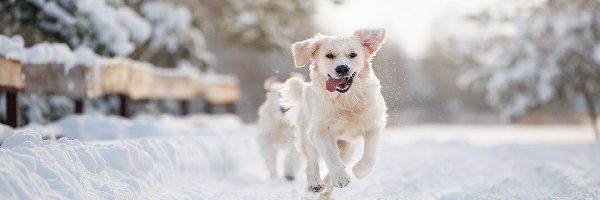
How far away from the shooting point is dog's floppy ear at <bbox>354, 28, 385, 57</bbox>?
658 cm

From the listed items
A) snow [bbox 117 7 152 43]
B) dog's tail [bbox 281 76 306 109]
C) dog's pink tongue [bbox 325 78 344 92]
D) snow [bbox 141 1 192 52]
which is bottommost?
dog's pink tongue [bbox 325 78 344 92]

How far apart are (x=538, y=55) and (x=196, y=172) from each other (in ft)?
41.7

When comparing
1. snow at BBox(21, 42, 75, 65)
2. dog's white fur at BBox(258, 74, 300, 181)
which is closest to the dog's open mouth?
dog's white fur at BBox(258, 74, 300, 181)

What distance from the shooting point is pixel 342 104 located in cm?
636

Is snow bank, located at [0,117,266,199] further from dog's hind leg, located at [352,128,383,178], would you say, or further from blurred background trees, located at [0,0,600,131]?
blurred background trees, located at [0,0,600,131]

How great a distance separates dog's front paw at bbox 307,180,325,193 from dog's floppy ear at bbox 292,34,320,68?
1146mm

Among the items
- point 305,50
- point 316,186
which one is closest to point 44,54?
point 305,50

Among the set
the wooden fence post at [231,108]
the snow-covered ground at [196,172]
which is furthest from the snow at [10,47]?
the wooden fence post at [231,108]

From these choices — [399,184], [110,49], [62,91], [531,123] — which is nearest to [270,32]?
[110,49]

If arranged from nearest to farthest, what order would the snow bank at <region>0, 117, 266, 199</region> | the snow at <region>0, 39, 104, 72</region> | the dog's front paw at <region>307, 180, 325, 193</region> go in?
the snow bank at <region>0, 117, 266, 199</region> < the dog's front paw at <region>307, 180, 325, 193</region> < the snow at <region>0, 39, 104, 72</region>

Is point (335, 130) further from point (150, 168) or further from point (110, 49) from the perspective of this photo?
point (110, 49)

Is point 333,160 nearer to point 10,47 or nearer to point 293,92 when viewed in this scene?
point 293,92

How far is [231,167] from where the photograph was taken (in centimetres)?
1058

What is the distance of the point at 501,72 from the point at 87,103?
11.0 metres
